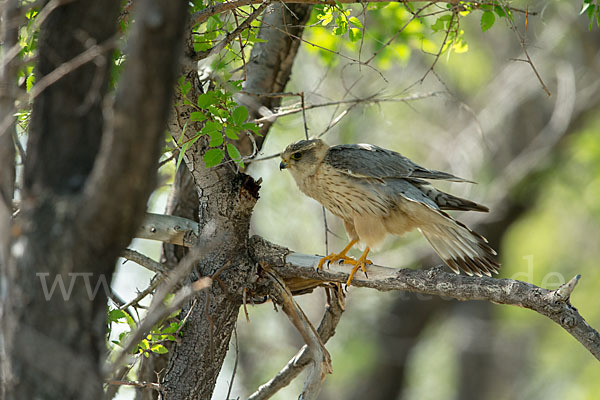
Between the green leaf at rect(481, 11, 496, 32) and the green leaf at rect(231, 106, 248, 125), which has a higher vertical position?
the green leaf at rect(481, 11, 496, 32)

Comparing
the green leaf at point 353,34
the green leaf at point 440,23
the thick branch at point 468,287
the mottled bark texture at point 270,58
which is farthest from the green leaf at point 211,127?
the green leaf at point 440,23

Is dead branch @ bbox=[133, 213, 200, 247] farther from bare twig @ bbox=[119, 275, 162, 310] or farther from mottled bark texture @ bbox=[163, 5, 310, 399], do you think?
bare twig @ bbox=[119, 275, 162, 310]

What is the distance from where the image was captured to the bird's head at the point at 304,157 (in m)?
4.94

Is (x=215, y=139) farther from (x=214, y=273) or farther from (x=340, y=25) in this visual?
(x=340, y=25)

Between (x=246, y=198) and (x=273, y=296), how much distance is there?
59cm

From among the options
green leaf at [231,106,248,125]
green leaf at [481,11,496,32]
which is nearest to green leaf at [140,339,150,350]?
green leaf at [231,106,248,125]

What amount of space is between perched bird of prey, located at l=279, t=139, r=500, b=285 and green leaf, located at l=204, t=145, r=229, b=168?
161cm

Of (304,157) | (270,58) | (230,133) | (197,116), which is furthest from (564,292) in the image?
(270,58)

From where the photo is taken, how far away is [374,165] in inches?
186

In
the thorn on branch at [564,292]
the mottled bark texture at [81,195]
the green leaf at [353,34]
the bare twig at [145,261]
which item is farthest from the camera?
the green leaf at [353,34]

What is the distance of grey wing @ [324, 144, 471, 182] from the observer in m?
4.71

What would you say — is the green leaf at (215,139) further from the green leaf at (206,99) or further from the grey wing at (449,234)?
the grey wing at (449,234)

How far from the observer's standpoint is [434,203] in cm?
465

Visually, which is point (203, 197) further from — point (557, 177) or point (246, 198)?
point (557, 177)
